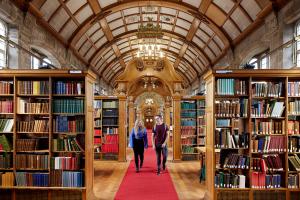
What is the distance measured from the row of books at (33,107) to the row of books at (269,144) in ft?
12.9

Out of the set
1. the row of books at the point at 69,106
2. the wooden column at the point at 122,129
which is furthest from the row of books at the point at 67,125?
the wooden column at the point at 122,129

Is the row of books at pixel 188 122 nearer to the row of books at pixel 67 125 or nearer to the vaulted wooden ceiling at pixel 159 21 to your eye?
the vaulted wooden ceiling at pixel 159 21

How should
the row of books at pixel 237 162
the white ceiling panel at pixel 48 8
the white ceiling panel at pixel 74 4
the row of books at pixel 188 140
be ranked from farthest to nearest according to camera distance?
the row of books at pixel 188 140 → the white ceiling panel at pixel 74 4 → the white ceiling panel at pixel 48 8 → the row of books at pixel 237 162

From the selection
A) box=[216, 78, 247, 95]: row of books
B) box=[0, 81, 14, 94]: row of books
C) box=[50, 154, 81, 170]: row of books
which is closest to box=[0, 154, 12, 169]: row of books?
box=[50, 154, 81, 170]: row of books

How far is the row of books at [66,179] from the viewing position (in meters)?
6.20

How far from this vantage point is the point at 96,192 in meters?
7.40

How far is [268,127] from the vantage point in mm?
6199

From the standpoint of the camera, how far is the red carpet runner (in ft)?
22.9

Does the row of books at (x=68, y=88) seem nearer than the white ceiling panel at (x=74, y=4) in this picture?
Yes

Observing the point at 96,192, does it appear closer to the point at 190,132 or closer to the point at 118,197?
the point at 118,197

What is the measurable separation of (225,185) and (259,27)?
20.6ft

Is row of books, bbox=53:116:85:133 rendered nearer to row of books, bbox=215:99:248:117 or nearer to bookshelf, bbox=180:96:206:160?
row of books, bbox=215:99:248:117

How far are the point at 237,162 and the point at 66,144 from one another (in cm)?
318

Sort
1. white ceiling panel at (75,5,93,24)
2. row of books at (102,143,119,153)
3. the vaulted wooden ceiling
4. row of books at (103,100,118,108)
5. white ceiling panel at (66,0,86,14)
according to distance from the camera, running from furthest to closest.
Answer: row of books at (102,143,119,153) < row of books at (103,100,118,108) < white ceiling panel at (75,5,93,24) < white ceiling panel at (66,0,86,14) < the vaulted wooden ceiling
